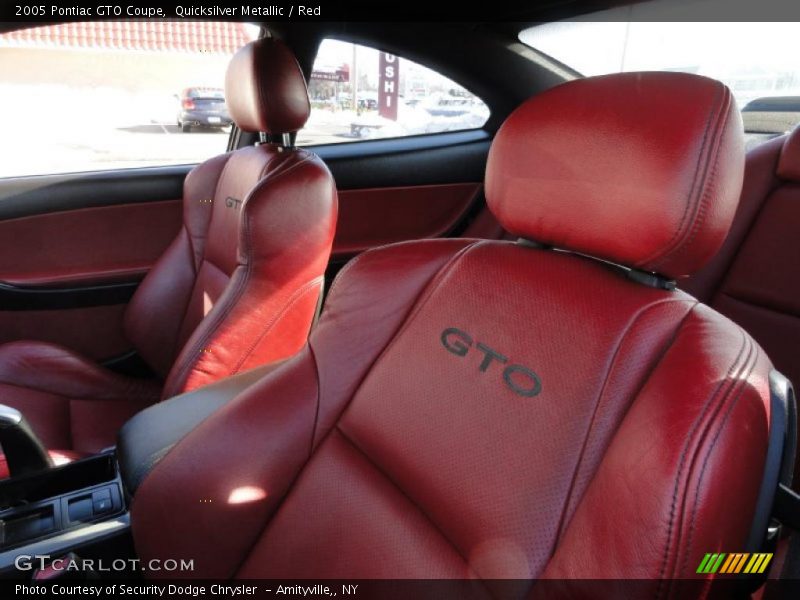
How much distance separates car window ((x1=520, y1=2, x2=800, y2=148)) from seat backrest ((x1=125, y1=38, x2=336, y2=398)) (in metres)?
0.84

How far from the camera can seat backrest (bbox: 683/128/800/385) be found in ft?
4.93

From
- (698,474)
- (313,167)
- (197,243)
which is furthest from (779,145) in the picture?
(197,243)

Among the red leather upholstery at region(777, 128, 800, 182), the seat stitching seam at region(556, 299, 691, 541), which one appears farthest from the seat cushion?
the red leather upholstery at region(777, 128, 800, 182)

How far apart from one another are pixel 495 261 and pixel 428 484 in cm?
36

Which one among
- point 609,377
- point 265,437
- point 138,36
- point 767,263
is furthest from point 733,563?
point 138,36

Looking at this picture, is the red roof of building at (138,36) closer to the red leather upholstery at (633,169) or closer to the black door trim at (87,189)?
the black door trim at (87,189)

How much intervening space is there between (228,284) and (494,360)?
34.3 inches

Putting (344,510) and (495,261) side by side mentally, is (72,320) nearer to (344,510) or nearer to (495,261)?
(344,510)

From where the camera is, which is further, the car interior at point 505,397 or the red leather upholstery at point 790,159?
the red leather upholstery at point 790,159

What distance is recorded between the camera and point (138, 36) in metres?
2.01

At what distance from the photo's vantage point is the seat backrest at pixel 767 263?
4.93 feet

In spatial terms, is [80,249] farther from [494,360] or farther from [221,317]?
[494,360]

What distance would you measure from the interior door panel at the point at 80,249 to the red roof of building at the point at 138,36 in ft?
1.53

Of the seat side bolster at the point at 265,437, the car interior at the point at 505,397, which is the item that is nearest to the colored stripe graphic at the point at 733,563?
the car interior at the point at 505,397
